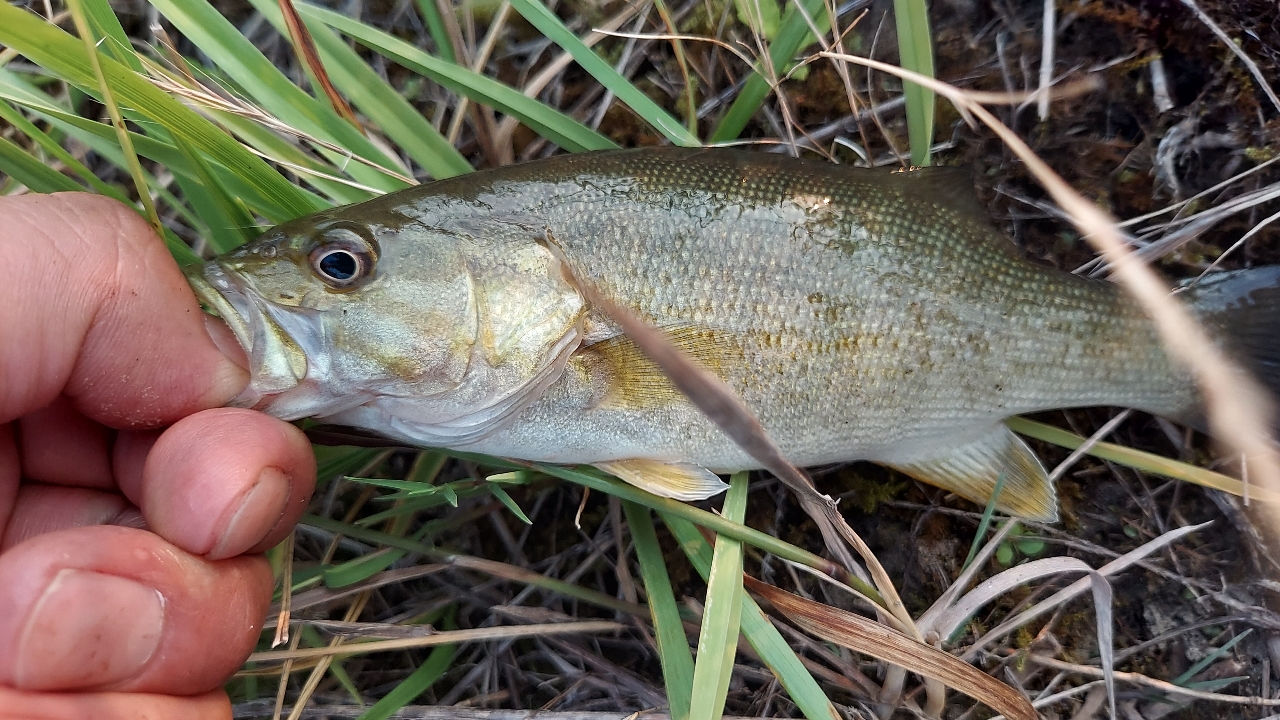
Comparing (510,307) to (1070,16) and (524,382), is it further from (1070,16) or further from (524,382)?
(1070,16)

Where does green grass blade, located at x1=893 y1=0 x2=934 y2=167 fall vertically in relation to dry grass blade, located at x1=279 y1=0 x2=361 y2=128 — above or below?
above

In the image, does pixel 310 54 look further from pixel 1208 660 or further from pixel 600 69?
pixel 1208 660

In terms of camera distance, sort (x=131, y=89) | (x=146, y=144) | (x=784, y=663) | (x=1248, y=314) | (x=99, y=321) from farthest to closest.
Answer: (x=1248, y=314), (x=146, y=144), (x=784, y=663), (x=131, y=89), (x=99, y=321)

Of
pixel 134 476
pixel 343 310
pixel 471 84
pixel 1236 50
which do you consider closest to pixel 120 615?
pixel 134 476

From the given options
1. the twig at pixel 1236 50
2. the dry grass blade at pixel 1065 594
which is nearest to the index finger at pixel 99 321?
the dry grass blade at pixel 1065 594

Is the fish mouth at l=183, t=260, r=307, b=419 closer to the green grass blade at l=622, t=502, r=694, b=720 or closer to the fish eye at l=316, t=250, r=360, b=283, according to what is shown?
the fish eye at l=316, t=250, r=360, b=283

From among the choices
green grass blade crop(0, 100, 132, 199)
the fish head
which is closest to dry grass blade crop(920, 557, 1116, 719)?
the fish head

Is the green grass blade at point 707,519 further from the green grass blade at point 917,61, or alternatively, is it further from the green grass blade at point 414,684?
the green grass blade at point 917,61

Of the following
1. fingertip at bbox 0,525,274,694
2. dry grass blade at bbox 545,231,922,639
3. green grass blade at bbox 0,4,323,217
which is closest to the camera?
dry grass blade at bbox 545,231,922,639
